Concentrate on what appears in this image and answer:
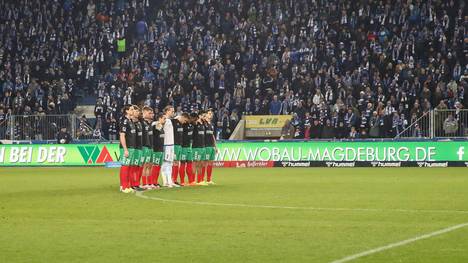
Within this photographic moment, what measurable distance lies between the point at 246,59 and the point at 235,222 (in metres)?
31.4

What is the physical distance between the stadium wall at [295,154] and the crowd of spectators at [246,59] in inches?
42.5

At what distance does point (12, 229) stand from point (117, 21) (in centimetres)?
3903

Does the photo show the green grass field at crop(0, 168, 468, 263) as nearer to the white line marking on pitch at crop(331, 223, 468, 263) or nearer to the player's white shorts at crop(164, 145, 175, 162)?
the white line marking on pitch at crop(331, 223, 468, 263)

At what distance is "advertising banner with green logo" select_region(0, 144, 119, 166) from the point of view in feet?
139

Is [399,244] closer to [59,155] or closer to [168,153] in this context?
[168,153]

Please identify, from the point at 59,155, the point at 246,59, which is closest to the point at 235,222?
the point at 59,155

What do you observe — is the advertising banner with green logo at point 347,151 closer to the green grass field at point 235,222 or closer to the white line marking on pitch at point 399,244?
the green grass field at point 235,222

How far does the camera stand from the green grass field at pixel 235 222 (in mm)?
11125

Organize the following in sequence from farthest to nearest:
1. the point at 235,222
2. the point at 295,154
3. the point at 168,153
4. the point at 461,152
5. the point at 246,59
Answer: the point at 246,59
the point at 295,154
the point at 461,152
the point at 168,153
the point at 235,222

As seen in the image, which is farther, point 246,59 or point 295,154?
point 246,59

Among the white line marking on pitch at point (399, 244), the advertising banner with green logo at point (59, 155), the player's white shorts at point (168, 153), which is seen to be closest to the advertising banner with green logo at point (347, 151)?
the advertising banner with green logo at point (59, 155)

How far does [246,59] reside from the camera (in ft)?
151

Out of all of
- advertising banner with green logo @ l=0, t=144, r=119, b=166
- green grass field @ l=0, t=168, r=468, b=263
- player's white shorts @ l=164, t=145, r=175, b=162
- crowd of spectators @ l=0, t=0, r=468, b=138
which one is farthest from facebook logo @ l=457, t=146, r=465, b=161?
player's white shorts @ l=164, t=145, r=175, b=162

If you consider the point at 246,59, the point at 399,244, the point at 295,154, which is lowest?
the point at 399,244
